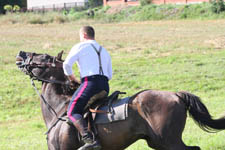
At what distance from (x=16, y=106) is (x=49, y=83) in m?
8.61

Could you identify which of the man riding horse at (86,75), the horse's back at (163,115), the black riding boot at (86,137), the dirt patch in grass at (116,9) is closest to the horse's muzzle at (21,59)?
the man riding horse at (86,75)

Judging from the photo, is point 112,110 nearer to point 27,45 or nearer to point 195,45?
point 195,45

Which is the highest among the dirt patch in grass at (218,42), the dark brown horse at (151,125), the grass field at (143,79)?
the dark brown horse at (151,125)

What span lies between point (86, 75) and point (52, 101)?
1058 millimetres

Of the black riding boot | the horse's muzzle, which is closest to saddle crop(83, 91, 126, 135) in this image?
the black riding boot

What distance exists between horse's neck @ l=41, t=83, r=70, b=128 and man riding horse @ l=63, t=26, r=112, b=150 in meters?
0.58

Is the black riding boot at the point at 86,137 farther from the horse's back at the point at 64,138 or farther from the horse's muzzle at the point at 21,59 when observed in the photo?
the horse's muzzle at the point at 21,59

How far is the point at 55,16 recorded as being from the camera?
55938mm

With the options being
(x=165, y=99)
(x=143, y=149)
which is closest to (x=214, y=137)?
(x=143, y=149)

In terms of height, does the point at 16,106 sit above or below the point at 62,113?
below

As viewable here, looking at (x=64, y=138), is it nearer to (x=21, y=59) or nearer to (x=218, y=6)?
(x=21, y=59)

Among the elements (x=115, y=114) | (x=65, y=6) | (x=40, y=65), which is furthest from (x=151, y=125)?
(x=65, y=6)

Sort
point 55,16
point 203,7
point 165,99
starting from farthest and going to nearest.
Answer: point 55,16, point 203,7, point 165,99

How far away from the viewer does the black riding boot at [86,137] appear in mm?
6586
